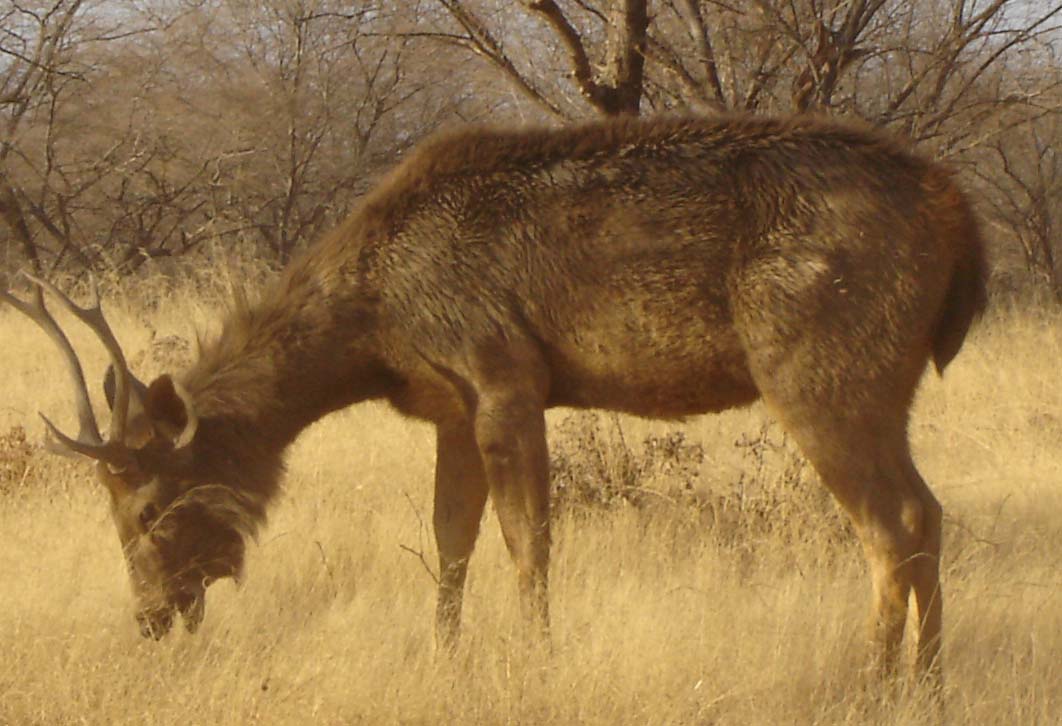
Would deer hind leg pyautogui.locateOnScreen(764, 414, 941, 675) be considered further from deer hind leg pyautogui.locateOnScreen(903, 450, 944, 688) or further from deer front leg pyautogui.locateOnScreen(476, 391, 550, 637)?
deer front leg pyautogui.locateOnScreen(476, 391, 550, 637)

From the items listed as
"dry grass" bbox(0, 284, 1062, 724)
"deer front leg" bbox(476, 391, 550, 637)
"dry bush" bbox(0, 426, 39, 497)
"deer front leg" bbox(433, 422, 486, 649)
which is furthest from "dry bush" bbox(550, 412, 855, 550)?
"dry bush" bbox(0, 426, 39, 497)

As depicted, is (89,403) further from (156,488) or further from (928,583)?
(928,583)

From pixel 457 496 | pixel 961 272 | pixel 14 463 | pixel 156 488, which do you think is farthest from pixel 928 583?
pixel 14 463

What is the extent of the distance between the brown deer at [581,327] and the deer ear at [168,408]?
0.01 metres

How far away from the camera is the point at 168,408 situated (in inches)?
225

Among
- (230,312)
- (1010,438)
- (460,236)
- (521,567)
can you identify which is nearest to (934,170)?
(460,236)

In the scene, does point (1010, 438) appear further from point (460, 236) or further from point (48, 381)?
point (48, 381)

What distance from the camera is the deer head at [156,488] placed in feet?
18.2

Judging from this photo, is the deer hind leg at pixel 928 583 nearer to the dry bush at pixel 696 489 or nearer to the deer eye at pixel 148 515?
the dry bush at pixel 696 489

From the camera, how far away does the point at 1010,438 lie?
9.39 meters

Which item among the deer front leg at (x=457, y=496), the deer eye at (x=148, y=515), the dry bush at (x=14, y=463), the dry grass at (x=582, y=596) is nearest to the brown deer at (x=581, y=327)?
the deer eye at (x=148, y=515)

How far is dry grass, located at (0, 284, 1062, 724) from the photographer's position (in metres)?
4.91

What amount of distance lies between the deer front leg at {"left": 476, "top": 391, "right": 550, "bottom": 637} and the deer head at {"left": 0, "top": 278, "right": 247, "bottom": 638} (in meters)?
1.06

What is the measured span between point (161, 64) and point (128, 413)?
1404cm
